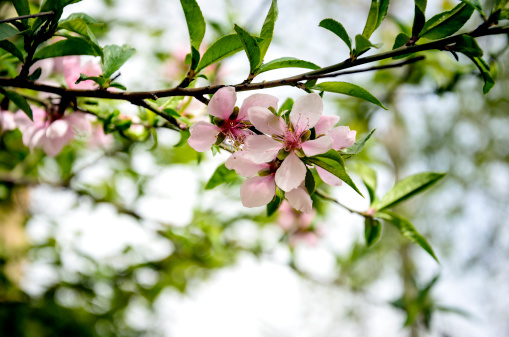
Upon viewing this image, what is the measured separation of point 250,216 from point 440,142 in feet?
8.69

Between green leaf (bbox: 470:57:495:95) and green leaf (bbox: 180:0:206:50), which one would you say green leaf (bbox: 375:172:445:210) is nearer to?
green leaf (bbox: 470:57:495:95)

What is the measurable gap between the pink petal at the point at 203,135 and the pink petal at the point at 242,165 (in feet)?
0.13

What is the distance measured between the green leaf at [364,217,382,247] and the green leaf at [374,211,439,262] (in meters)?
0.01

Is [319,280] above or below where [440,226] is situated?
below

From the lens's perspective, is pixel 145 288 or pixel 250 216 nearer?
A: pixel 250 216

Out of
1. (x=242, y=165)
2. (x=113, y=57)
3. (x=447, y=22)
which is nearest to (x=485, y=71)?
(x=447, y=22)

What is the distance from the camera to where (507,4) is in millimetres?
400

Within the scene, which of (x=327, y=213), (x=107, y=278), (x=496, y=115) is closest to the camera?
(x=327, y=213)

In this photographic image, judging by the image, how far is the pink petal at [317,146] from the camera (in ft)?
1.26

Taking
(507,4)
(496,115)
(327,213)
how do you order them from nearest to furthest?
(507,4) → (327,213) → (496,115)

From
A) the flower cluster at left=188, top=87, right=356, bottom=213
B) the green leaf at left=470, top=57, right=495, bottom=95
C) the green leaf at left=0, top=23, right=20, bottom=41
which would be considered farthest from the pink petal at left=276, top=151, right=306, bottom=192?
the green leaf at left=0, top=23, right=20, bottom=41

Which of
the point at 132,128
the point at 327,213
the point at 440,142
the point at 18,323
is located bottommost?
the point at 18,323

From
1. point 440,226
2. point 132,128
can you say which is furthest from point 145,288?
Result: point 440,226

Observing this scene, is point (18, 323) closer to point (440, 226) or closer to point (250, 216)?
point (250, 216)
